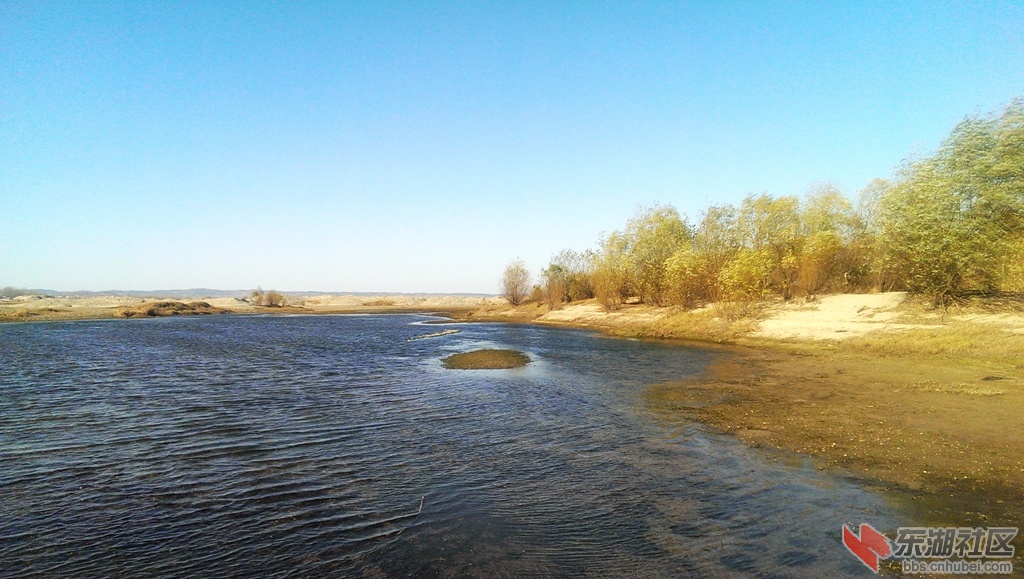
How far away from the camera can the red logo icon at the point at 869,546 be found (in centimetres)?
680

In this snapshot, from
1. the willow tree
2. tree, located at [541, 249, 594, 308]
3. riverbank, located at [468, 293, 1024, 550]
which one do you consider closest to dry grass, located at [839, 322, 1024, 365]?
riverbank, located at [468, 293, 1024, 550]

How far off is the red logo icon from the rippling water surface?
0.23 m

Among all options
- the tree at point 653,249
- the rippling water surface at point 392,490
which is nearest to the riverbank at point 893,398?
the rippling water surface at point 392,490

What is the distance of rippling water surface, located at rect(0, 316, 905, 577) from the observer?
7.00 meters

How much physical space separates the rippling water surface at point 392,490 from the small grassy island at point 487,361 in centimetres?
746

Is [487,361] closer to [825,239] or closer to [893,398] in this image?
[893,398]

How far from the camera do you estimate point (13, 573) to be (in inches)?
258

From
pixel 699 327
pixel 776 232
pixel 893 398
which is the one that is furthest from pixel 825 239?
pixel 893 398

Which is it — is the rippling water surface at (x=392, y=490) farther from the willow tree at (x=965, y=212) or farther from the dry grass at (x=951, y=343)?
the willow tree at (x=965, y=212)

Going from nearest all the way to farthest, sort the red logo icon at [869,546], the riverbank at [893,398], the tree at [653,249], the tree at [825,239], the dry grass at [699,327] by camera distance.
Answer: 1. the red logo icon at [869,546]
2. the riverbank at [893,398]
3. the dry grass at [699,327]
4. the tree at [825,239]
5. the tree at [653,249]

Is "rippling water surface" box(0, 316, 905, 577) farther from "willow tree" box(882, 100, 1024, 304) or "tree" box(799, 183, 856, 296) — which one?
"tree" box(799, 183, 856, 296)

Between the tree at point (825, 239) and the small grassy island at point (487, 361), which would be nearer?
the small grassy island at point (487, 361)

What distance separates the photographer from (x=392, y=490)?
9.73 metres

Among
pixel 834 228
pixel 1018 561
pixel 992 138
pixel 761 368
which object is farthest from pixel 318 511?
pixel 834 228
